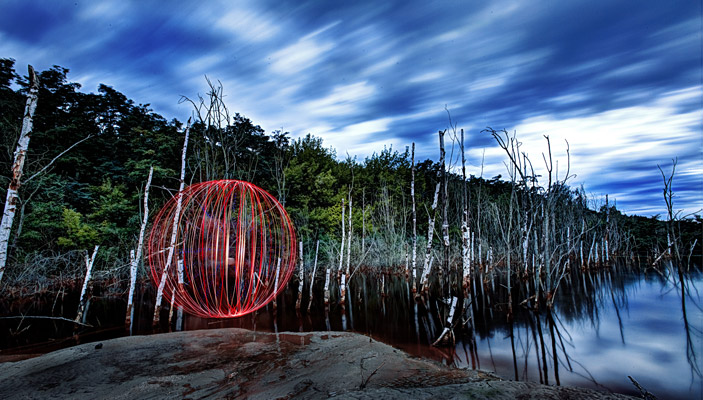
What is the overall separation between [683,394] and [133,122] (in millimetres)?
30501

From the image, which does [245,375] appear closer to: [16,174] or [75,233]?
[16,174]

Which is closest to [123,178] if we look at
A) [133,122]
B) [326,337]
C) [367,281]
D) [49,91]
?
[133,122]

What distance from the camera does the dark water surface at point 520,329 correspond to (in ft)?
24.6

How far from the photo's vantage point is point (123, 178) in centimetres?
2059

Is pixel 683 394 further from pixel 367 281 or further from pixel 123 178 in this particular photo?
pixel 123 178

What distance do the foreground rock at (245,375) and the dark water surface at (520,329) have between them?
2286 mm

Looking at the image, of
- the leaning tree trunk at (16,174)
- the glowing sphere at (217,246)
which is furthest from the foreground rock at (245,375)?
the leaning tree trunk at (16,174)

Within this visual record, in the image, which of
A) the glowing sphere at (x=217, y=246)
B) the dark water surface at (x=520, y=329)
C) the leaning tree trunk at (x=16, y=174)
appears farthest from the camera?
the glowing sphere at (x=217, y=246)

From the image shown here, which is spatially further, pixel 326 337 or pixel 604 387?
pixel 326 337

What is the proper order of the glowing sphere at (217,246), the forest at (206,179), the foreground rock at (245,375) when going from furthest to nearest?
the forest at (206,179) → the glowing sphere at (217,246) → the foreground rock at (245,375)

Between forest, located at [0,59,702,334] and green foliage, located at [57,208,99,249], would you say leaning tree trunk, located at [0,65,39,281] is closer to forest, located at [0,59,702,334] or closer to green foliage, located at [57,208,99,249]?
forest, located at [0,59,702,334]

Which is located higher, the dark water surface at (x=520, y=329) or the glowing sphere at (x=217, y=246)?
the glowing sphere at (x=217, y=246)

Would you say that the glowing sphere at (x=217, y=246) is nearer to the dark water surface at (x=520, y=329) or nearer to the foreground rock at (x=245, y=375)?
the dark water surface at (x=520, y=329)

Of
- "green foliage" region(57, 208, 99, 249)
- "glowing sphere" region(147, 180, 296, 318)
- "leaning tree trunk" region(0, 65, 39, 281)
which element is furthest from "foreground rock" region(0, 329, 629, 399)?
"green foliage" region(57, 208, 99, 249)
